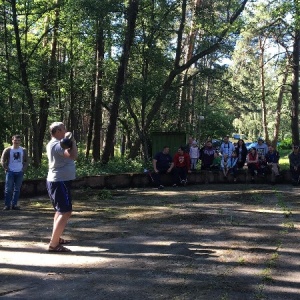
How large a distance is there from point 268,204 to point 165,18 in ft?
32.5

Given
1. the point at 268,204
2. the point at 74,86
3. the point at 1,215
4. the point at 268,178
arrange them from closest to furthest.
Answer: the point at 1,215
the point at 268,204
the point at 268,178
the point at 74,86

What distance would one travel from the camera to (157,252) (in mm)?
5418

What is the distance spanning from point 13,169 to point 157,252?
15.4ft

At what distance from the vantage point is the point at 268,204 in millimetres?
9539

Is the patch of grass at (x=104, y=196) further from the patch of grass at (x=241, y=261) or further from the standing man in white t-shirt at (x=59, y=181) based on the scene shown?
the patch of grass at (x=241, y=261)

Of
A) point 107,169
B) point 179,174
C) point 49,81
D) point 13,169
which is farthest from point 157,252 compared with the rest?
point 49,81

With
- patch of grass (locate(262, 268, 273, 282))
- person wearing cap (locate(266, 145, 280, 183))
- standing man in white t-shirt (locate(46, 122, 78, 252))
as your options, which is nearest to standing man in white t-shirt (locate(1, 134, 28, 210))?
standing man in white t-shirt (locate(46, 122, 78, 252))

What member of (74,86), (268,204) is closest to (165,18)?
(74,86)

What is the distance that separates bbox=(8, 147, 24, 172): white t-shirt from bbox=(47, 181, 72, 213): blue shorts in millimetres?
3791

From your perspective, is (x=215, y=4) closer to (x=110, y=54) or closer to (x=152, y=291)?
(x=110, y=54)

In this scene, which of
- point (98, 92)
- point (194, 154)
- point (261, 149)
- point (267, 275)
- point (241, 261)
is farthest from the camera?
point (98, 92)

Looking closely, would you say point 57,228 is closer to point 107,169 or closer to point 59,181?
point 59,181

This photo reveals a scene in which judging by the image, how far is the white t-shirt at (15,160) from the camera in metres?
8.91

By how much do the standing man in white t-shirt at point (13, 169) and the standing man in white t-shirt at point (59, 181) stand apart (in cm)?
371
